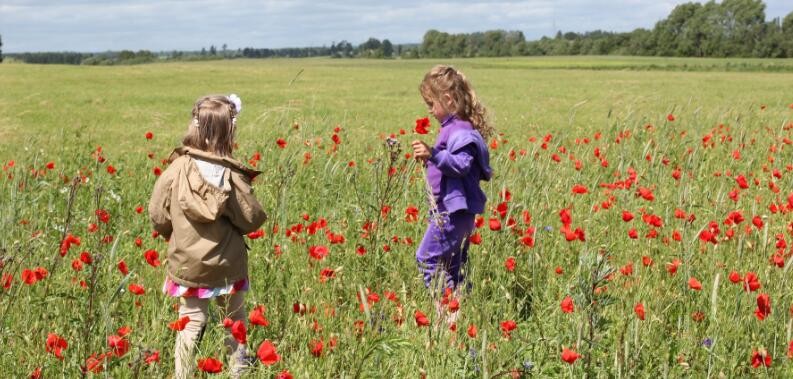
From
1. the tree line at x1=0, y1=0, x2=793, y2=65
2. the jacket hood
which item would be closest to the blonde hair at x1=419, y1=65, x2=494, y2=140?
the jacket hood

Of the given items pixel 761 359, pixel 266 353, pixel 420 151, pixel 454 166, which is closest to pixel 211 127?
pixel 420 151

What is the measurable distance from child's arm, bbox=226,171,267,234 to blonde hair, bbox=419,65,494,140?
3.57 feet

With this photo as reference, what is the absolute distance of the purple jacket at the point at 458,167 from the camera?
128 inches

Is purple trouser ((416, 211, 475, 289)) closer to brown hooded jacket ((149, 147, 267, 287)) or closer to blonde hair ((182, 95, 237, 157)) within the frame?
brown hooded jacket ((149, 147, 267, 287))

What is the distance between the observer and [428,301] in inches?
117

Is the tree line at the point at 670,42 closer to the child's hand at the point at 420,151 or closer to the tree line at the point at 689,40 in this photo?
the tree line at the point at 689,40

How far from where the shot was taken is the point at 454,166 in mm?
3252

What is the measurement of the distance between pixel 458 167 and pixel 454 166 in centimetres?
2

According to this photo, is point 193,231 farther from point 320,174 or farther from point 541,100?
point 541,100

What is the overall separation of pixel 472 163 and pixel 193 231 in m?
1.30

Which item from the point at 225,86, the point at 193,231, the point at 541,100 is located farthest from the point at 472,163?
the point at 225,86

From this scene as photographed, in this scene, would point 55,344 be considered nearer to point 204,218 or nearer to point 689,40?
point 204,218

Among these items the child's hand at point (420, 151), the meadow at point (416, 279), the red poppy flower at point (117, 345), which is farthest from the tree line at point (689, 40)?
the red poppy flower at point (117, 345)

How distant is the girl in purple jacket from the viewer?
3.29 meters
